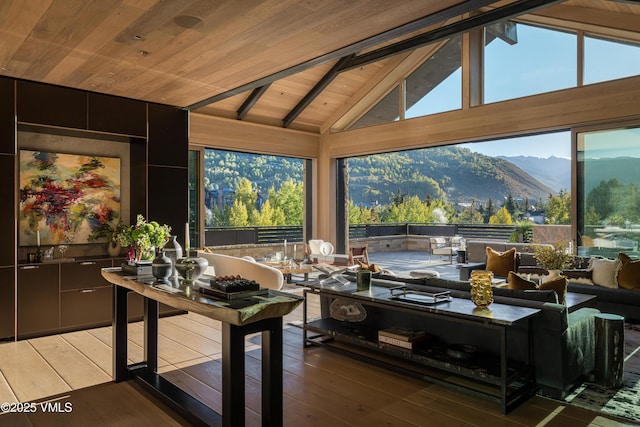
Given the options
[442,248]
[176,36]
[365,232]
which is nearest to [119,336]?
[176,36]

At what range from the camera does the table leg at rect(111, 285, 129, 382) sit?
11.1 feet

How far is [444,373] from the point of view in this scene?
11.4 ft

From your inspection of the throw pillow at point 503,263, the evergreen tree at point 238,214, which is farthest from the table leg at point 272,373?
the evergreen tree at point 238,214

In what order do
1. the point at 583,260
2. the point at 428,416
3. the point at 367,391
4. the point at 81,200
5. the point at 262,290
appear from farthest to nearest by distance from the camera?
the point at 583,260 < the point at 81,200 < the point at 367,391 < the point at 428,416 < the point at 262,290

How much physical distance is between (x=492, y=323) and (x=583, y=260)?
3.96m

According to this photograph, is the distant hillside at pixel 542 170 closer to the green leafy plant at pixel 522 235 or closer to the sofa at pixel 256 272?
the green leafy plant at pixel 522 235

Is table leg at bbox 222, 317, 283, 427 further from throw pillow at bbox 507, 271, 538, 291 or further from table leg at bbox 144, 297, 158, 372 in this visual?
throw pillow at bbox 507, 271, 538, 291

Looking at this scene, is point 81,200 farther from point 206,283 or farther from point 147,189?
point 206,283

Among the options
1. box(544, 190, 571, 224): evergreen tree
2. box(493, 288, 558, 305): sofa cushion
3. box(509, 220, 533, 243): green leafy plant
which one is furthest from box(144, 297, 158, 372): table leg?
box(544, 190, 571, 224): evergreen tree

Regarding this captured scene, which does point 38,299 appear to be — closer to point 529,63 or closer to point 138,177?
point 138,177

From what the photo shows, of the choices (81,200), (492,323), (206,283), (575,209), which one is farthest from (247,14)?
(575,209)

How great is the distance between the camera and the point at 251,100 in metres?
7.74

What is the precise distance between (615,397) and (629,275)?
→ 265 centimetres

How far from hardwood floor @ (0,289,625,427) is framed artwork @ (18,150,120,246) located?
121 cm
